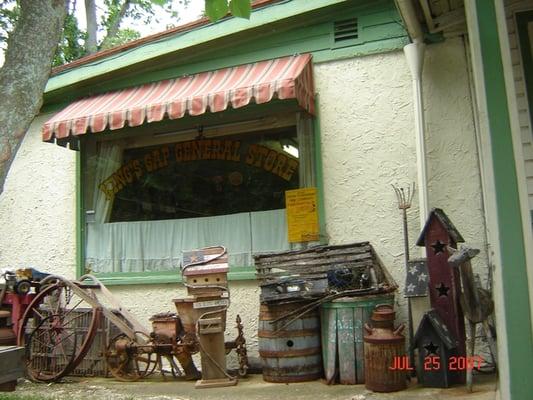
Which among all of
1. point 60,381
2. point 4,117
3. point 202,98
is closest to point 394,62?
point 202,98

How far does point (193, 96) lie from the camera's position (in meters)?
6.29

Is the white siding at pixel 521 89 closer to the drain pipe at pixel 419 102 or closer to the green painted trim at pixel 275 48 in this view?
the drain pipe at pixel 419 102

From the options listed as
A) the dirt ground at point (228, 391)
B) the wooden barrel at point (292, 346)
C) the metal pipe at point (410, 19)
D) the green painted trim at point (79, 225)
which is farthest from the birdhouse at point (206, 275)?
the metal pipe at point (410, 19)

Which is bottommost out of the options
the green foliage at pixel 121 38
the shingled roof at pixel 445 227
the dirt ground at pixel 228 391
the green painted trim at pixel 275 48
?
the dirt ground at pixel 228 391

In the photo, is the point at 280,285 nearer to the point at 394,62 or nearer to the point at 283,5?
the point at 394,62

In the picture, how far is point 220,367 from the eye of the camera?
5.56 metres

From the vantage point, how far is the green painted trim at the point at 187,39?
21.4 feet

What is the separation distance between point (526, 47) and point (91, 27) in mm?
14081

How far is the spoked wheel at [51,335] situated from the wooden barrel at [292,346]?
1909 millimetres

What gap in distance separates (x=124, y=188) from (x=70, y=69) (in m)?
1.64

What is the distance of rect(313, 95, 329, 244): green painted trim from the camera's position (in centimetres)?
635

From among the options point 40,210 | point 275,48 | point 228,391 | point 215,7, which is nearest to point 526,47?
point 275,48

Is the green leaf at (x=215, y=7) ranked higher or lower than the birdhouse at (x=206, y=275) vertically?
higher

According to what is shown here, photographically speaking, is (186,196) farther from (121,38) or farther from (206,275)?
(121,38)
